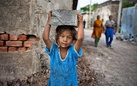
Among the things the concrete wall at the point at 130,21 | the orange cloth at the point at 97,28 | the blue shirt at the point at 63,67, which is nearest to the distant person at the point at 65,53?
the blue shirt at the point at 63,67

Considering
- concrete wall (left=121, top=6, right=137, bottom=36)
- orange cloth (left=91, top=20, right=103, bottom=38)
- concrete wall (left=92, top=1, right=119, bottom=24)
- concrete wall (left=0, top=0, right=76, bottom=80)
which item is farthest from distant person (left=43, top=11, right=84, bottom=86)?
concrete wall (left=92, top=1, right=119, bottom=24)

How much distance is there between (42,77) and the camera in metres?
3.30

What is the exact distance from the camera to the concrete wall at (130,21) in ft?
42.7

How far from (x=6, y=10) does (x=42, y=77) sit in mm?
1223

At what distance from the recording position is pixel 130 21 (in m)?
14.0

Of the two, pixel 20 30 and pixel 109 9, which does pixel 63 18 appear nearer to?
pixel 20 30

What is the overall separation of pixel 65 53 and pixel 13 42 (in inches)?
50.2

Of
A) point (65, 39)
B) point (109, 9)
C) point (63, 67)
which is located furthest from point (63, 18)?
point (109, 9)

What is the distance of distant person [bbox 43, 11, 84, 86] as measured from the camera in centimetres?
197

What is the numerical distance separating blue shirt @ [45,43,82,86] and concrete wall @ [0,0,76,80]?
1.16 meters

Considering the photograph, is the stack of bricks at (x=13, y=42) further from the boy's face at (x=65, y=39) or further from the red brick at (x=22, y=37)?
the boy's face at (x=65, y=39)

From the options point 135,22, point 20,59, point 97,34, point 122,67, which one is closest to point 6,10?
point 20,59

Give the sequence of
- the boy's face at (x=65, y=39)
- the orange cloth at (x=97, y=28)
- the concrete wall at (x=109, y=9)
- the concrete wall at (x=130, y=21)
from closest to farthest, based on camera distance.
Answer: the boy's face at (x=65, y=39) → the orange cloth at (x=97, y=28) → the concrete wall at (x=130, y=21) → the concrete wall at (x=109, y=9)

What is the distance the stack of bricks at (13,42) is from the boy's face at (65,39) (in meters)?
1.25
